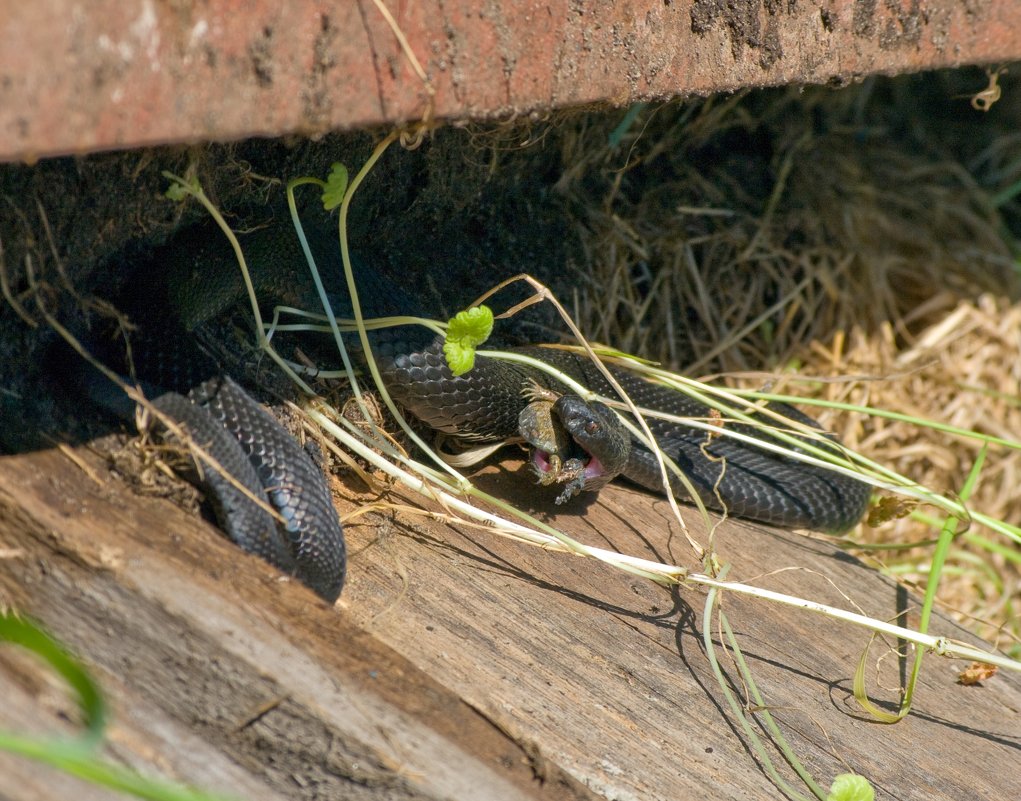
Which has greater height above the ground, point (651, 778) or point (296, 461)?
point (296, 461)

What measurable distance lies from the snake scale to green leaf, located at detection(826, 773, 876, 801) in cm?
82

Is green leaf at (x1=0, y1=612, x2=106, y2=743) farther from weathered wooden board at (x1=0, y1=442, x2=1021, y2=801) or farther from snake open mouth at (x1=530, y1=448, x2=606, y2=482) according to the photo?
snake open mouth at (x1=530, y1=448, x2=606, y2=482)

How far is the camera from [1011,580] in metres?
4.47

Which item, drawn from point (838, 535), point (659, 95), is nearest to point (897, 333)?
point (838, 535)

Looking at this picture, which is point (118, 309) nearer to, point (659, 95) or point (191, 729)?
point (191, 729)

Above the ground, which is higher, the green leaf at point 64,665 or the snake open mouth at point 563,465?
the green leaf at point 64,665

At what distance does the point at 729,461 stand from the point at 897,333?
1.66 metres

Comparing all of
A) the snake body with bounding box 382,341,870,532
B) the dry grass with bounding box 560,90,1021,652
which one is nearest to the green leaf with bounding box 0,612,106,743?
the snake body with bounding box 382,341,870,532

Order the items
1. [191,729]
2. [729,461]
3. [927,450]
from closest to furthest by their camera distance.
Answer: [191,729], [729,461], [927,450]

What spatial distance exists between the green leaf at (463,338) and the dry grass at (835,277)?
1254mm

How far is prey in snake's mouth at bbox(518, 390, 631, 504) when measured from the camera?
100 inches

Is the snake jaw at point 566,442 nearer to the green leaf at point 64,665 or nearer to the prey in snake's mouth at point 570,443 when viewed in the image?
the prey in snake's mouth at point 570,443

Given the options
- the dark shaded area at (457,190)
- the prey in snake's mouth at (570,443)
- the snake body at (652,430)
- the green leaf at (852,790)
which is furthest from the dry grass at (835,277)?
the green leaf at (852,790)

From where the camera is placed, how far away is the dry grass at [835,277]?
3.71m
